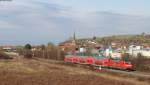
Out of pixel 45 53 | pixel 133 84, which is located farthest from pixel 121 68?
pixel 45 53

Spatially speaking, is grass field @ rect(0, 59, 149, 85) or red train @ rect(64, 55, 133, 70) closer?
grass field @ rect(0, 59, 149, 85)

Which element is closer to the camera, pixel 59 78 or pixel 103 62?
pixel 59 78

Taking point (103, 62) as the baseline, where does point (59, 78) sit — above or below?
below

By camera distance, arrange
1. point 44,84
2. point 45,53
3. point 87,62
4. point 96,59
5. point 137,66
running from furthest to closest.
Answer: point 45,53
point 87,62
point 96,59
point 137,66
point 44,84

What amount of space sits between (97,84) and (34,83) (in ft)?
18.6

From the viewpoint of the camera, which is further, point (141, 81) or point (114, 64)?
point (114, 64)

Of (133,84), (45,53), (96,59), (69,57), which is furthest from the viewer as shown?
(45,53)

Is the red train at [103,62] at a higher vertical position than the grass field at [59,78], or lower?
higher

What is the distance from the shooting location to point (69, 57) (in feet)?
310

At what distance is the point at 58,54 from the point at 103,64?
5660cm

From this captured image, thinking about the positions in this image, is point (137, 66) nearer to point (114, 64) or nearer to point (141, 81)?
point (114, 64)

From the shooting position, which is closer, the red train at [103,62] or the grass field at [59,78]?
the grass field at [59,78]

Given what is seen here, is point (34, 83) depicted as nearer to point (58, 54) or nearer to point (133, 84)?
point (133, 84)

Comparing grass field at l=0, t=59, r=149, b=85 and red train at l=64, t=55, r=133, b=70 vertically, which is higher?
red train at l=64, t=55, r=133, b=70
